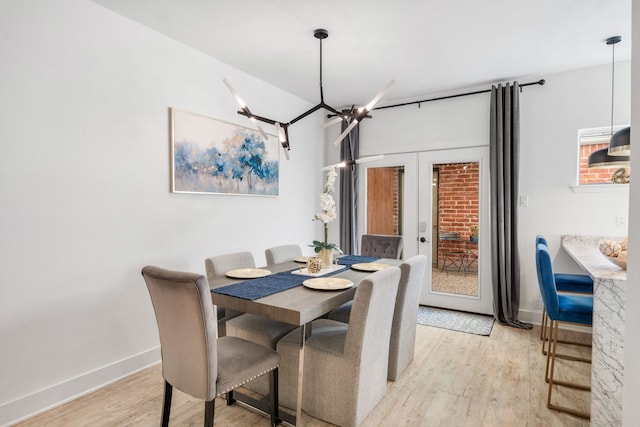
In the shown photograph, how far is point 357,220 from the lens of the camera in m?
4.79

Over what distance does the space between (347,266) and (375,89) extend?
2366 mm

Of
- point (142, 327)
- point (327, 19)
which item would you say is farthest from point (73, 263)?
point (327, 19)

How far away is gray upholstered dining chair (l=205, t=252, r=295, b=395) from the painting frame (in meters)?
0.83

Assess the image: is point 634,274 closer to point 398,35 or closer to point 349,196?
point 398,35

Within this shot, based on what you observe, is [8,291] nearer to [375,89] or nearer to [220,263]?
[220,263]

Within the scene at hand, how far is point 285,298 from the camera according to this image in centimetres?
190

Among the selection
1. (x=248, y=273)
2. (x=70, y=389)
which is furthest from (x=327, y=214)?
(x=70, y=389)

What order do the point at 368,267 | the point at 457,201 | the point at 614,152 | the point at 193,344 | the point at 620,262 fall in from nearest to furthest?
the point at 193,344
the point at 620,262
the point at 614,152
the point at 368,267
the point at 457,201

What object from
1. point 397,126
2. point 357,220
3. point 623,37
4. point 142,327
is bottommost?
point 142,327

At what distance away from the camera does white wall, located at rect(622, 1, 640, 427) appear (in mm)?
1114

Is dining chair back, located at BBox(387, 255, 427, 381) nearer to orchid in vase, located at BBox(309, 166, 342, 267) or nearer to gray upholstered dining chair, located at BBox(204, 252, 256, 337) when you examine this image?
orchid in vase, located at BBox(309, 166, 342, 267)

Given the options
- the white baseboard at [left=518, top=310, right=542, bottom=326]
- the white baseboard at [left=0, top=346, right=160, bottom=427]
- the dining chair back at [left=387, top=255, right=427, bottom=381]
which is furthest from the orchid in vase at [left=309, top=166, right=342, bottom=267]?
the white baseboard at [left=518, top=310, right=542, bottom=326]

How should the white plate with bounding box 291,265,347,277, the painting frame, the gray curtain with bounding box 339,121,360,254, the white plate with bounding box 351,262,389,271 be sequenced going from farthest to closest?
the gray curtain with bounding box 339,121,360,254, the painting frame, the white plate with bounding box 351,262,389,271, the white plate with bounding box 291,265,347,277

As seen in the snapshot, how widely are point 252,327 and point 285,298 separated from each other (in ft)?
1.84
